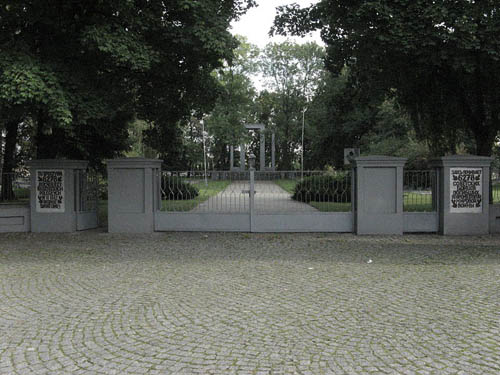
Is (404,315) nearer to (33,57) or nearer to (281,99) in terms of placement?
(33,57)

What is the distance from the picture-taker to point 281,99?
63219 mm

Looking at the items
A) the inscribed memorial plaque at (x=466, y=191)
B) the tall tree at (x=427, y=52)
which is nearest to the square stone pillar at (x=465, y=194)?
the inscribed memorial plaque at (x=466, y=191)

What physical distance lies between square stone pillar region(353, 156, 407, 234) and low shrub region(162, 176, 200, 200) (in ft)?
14.7

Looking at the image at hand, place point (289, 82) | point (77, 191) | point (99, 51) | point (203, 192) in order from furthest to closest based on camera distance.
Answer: point (289, 82) < point (77, 191) < point (203, 192) < point (99, 51)

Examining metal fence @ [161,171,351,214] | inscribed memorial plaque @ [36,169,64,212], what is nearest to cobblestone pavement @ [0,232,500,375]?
Result: metal fence @ [161,171,351,214]

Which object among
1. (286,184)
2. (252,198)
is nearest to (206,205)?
(252,198)

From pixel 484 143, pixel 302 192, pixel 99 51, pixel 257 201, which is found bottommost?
pixel 257 201

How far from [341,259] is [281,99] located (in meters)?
56.5

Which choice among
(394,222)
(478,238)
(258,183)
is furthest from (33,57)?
(478,238)

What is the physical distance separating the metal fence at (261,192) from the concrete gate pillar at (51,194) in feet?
8.44

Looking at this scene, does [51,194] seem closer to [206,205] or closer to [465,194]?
[206,205]

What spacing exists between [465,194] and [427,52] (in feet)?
12.4

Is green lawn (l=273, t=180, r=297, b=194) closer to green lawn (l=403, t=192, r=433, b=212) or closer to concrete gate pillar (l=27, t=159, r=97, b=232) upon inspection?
green lawn (l=403, t=192, r=433, b=212)

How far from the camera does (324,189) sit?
12234 millimetres
